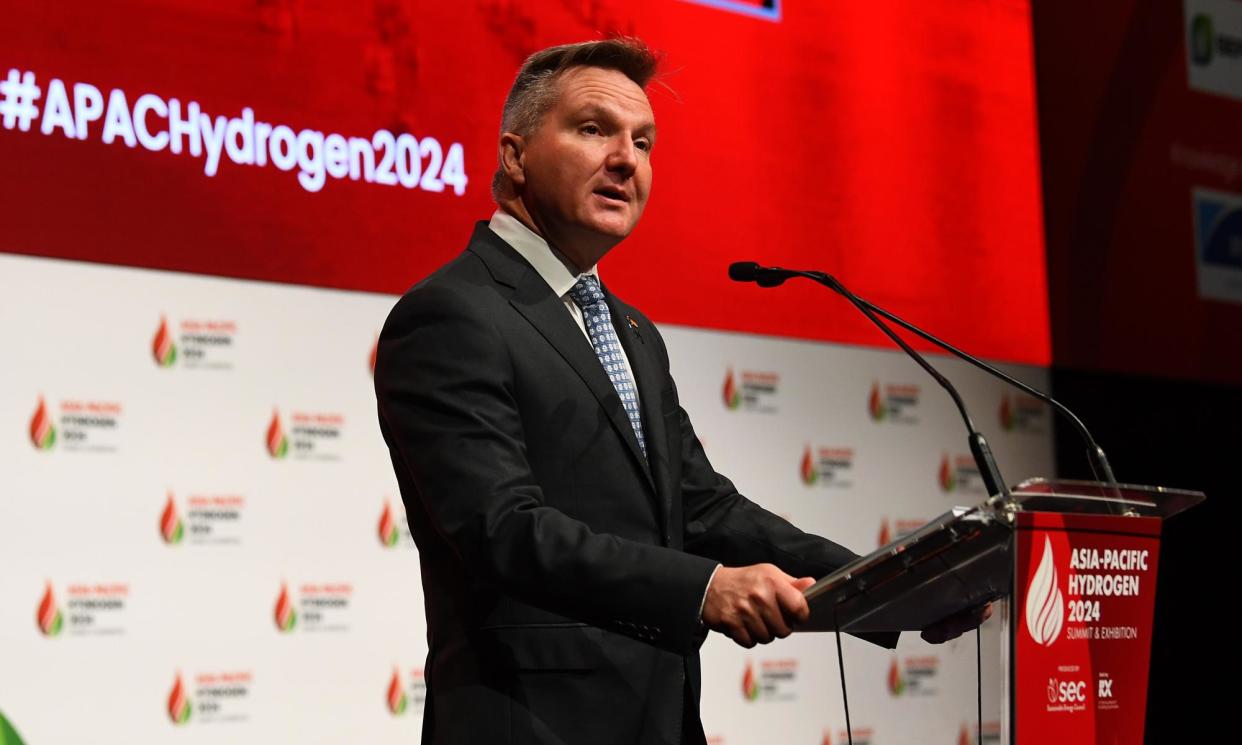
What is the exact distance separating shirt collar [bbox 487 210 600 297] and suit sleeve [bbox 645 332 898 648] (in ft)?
0.85

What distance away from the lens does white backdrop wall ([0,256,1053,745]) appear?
2.92 meters

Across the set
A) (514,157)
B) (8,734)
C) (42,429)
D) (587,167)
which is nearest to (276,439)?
(42,429)

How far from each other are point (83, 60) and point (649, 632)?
2.12 m

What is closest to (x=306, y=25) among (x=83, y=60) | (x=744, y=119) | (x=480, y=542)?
(x=83, y=60)

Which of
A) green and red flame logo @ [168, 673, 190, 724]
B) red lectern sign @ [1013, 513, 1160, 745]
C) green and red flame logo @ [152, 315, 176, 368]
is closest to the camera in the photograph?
red lectern sign @ [1013, 513, 1160, 745]

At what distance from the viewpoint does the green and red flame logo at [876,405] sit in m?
4.36

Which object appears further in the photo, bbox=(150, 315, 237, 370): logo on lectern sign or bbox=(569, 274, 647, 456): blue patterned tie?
bbox=(150, 315, 237, 370): logo on lectern sign

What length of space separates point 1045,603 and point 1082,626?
8 cm

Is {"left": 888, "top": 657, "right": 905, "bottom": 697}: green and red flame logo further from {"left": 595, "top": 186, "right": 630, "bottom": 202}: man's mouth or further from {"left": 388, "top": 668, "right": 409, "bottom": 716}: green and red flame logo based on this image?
{"left": 595, "top": 186, "right": 630, "bottom": 202}: man's mouth

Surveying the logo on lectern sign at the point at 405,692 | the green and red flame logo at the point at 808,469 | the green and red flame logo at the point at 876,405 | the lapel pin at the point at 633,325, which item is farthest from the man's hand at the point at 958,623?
the green and red flame logo at the point at 876,405

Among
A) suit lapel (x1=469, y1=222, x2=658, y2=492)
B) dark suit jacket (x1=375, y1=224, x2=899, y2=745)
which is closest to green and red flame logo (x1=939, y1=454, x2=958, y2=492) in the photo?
dark suit jacket (x1=375, y1=224, x2=899, y2=745)

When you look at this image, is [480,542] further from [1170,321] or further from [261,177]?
[1170,321]

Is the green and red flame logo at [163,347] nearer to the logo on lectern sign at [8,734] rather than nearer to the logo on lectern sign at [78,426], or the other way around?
the logo on lectern sign at [78,426]

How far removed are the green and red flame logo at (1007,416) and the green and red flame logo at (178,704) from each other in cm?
284
